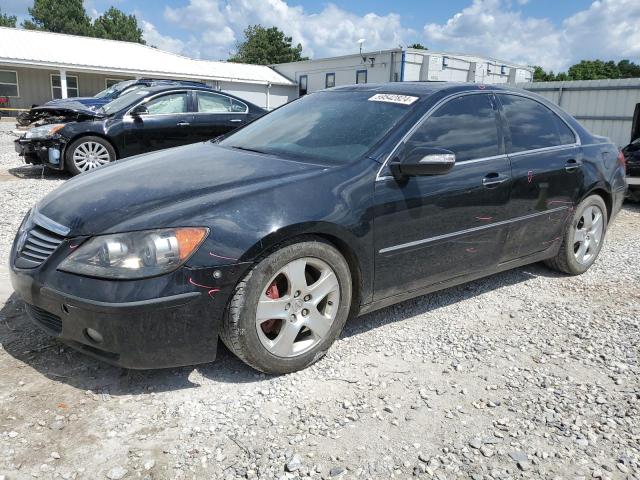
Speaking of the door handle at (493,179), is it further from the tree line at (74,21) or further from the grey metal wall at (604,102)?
the tree line at (74,21)

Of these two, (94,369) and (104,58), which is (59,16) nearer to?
(104,58)

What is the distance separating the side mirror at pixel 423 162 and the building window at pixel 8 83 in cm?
2810

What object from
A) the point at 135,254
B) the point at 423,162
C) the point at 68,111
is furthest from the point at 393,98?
the point at 68,111

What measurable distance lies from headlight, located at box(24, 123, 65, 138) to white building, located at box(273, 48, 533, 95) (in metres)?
15.5

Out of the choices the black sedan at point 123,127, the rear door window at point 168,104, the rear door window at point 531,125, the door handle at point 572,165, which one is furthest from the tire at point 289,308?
the rear door window at point 168,104

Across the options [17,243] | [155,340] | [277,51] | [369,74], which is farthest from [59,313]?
[277,51]

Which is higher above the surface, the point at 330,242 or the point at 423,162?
the point at 423,162

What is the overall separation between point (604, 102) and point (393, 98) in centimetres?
1252

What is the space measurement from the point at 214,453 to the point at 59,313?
1.01 m

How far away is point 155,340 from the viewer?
2.48 metres

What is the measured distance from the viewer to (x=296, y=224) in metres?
2.69

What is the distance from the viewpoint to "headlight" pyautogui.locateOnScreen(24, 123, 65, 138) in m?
8.12

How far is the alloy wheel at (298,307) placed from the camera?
2.75 m

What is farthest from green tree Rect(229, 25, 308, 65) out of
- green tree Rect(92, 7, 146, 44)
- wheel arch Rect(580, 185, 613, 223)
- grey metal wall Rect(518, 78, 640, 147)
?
wheel arch Rect(580, 185, 613, 223)
